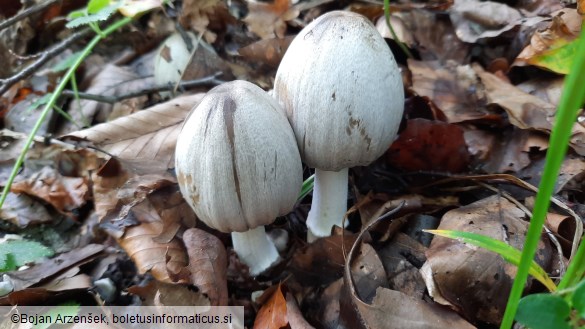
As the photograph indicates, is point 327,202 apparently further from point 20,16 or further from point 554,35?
point 20,16

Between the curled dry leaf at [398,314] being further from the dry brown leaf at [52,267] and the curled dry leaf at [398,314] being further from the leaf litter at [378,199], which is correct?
the dry brown leaf at [52,267]

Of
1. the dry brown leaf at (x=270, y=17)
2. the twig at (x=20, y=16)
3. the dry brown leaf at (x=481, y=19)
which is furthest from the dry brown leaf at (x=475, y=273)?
the twig at (x=20, y=16)

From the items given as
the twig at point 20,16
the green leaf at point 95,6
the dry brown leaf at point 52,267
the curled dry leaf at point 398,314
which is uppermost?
the green leaf at point 95,6

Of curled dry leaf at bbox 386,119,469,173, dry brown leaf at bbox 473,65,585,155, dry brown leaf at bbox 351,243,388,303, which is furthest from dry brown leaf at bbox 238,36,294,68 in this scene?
dry brown leaf at bbox 351,243,388,303

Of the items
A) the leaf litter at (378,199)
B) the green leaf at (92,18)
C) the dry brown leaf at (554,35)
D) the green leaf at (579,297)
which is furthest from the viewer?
the dry brown leaf at (554,35)

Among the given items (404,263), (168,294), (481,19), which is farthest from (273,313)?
(481,19)

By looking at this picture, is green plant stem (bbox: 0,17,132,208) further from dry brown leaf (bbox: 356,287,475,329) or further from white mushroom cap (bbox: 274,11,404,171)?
dry brown leaf (bbox: 356,287,475,329)
